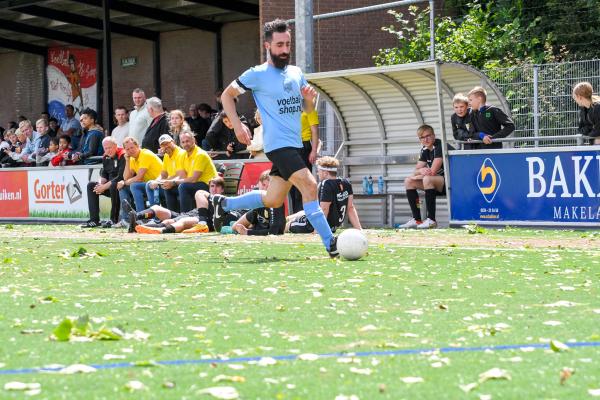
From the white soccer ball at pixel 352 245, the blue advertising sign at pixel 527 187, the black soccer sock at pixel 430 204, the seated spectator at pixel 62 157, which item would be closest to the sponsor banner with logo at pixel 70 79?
the seated spectator at pixel 62 157

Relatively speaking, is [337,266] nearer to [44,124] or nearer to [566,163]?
[566,163]

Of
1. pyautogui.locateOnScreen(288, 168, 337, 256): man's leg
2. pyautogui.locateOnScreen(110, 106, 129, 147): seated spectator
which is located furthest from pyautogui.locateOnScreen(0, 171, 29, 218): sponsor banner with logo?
pyautogui.locateOnScreen(288, 168, 337, 256): man's leg

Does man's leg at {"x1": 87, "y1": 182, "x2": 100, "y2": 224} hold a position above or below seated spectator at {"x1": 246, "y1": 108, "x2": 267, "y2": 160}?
below

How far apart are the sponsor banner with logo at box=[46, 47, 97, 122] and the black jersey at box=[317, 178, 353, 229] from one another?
82.6ft

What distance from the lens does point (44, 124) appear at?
87.9 ft

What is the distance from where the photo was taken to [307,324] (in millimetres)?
6922

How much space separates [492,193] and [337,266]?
662 cm

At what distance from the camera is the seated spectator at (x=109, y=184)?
2131 centimetres

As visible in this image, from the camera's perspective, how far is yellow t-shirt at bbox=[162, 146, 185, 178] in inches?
763

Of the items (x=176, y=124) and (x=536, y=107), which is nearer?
(x=536, y=107)

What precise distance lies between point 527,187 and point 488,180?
2.39ft

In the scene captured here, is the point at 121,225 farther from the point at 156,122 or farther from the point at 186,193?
the point at 186,193

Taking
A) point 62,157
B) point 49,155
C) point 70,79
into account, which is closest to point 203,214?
point 62,157

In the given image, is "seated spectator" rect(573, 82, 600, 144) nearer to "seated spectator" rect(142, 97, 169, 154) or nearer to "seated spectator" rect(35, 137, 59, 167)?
"seated spectator" rect(142, 97, 169, 154)
